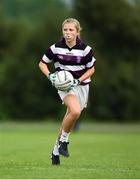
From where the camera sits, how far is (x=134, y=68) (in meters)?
62.1

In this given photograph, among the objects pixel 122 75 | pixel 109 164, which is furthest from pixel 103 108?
pixel 109 164

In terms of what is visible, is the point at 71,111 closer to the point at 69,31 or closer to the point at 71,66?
the point at 71,66

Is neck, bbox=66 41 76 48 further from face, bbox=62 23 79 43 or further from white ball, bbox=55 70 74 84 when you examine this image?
white ball, bbox=55 70 74 84

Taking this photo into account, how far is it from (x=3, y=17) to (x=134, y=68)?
12.1 m

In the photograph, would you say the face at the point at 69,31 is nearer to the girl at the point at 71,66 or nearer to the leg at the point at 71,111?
the girl at the point at 71,66

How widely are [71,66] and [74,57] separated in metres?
0.16

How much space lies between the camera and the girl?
43.0 ft

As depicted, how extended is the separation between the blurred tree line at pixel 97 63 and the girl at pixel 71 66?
1763 inches

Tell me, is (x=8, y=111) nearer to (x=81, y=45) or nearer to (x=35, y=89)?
(x=35, y=89)

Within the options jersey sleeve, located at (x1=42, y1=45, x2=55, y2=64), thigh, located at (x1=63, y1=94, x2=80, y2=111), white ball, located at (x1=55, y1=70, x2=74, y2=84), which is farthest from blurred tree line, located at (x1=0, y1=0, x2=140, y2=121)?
white ball, located at (x1=55, y1=70, x2=74, y2=84)

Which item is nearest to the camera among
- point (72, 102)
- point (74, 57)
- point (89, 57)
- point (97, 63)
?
point (72, 102)

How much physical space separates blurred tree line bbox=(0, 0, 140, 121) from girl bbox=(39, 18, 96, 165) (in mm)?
44791

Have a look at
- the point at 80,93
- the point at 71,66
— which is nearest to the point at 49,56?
the point at 71,66

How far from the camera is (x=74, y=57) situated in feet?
43.3
